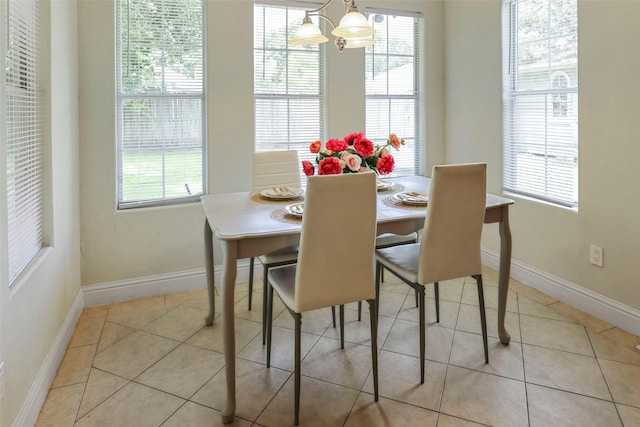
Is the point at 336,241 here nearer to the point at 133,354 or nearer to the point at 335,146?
the point at 335,146

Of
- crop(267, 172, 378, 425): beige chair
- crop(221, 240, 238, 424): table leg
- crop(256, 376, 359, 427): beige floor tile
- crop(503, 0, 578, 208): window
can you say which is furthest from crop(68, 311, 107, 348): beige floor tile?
crop(503, 0, 578, 208): window

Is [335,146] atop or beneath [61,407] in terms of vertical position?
atop

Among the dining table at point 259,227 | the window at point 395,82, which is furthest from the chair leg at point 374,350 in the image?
the window at point 395,82

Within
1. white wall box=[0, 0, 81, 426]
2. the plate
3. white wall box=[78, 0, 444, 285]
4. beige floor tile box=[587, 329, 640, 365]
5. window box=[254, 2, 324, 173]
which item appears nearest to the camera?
white wall box=[0, 0, 81, 426]

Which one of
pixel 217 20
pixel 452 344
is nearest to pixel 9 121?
pixel 217 20

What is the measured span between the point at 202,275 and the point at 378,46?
2.45m

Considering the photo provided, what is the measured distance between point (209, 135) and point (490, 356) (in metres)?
2.37

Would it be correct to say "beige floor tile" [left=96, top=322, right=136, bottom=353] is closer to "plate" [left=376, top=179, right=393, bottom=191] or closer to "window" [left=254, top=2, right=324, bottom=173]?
"window" [left=254, top=2, right=324, bottom=173]

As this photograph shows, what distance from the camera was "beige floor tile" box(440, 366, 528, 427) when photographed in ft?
6.09

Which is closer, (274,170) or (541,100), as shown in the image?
(274,170)

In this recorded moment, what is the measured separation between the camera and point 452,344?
2.48 meters

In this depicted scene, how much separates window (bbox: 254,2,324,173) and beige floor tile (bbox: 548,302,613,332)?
218 cm

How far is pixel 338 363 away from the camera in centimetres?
230

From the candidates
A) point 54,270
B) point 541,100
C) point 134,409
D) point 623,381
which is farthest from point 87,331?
point 541,100
